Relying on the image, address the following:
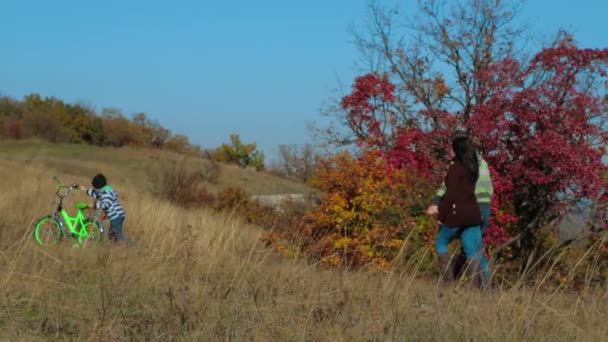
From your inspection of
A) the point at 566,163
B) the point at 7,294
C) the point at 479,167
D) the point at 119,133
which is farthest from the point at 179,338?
the point at 119,133

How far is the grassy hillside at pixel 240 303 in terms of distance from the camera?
4383mm

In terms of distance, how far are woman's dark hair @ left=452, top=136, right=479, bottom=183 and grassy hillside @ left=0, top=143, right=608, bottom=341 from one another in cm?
117

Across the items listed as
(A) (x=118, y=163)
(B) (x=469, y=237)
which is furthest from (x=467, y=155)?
(A) (x=118, y=163)

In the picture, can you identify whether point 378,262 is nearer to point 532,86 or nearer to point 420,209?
point 420,209

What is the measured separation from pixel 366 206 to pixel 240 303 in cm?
643

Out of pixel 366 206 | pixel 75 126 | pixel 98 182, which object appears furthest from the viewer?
pixel 75 126

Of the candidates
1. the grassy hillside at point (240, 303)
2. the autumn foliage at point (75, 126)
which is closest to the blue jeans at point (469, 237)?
the grassy hillside at point (240, 303)

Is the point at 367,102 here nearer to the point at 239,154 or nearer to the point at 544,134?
the point at 544,134

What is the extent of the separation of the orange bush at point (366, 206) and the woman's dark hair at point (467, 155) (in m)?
3.74

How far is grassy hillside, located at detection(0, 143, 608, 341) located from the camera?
4383 mm

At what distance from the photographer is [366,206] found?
36.9 ft

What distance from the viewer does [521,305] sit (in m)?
4.82

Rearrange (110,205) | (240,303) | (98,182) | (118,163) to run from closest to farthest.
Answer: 1. (240,303)
2. (110,205)
3. (98,182)
4. (118,163)

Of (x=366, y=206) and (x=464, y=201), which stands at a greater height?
(x=464, y=201)
